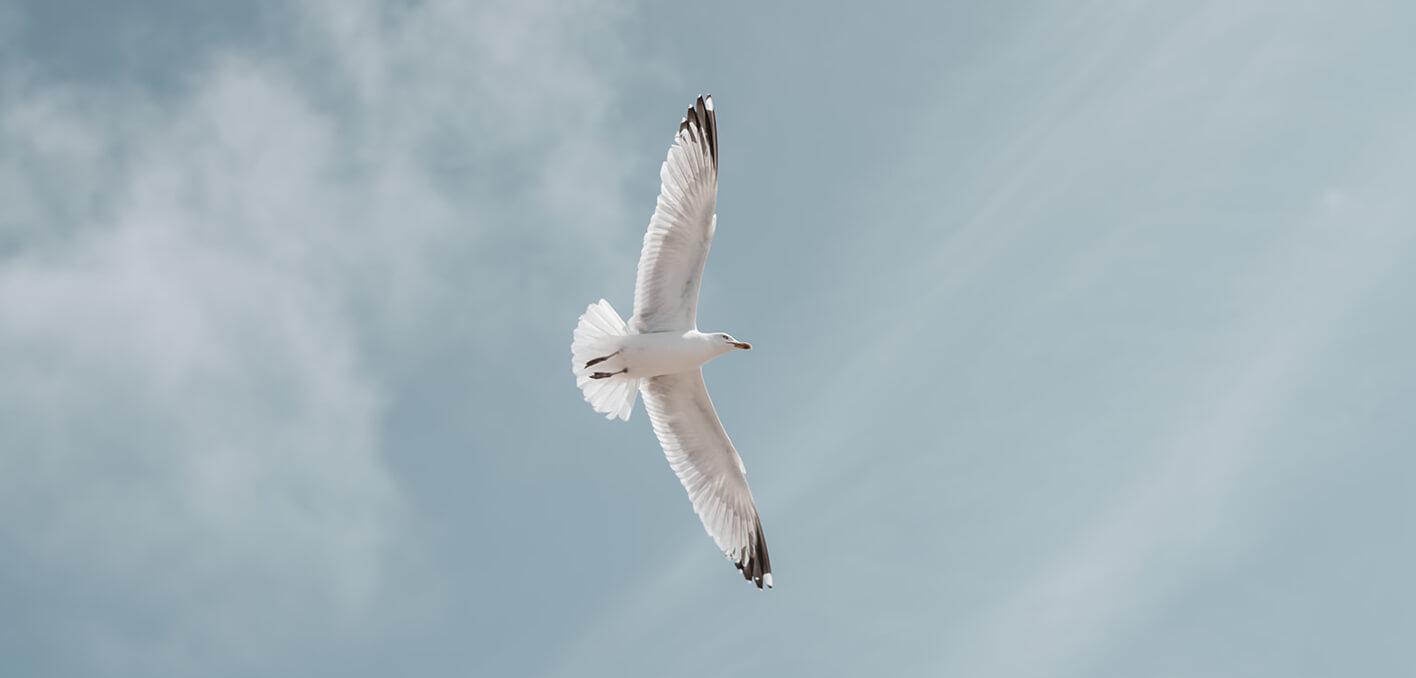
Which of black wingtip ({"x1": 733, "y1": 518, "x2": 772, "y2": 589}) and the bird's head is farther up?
the bird's head

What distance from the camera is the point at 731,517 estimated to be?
39.9 feet

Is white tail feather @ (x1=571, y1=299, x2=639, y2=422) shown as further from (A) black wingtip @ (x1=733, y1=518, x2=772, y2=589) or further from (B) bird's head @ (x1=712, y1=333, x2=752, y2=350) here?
(A) black wingtip @ (x1=733, y1=518, x2=772, y2=589)

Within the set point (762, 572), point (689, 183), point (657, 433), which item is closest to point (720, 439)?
point (657, 433)

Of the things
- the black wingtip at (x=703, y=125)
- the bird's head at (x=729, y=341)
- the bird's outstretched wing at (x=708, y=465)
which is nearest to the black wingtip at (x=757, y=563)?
the bird's outstretched wing at (x=708, y=465)

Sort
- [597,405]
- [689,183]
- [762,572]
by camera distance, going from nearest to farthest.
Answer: [689,183] < [597,405] < [762,572]

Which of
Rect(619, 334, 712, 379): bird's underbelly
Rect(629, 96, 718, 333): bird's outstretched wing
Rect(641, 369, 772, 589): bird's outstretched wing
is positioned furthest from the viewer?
Rect(641, 369, 772, 589): bird's outstretched wing

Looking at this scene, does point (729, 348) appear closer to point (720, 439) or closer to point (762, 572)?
point (720, 439)

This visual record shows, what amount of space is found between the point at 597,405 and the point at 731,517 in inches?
76.0

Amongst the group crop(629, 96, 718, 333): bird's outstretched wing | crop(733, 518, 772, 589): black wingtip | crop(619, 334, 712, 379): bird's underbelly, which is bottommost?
crop(733, 518, 772, 589): black wingtip

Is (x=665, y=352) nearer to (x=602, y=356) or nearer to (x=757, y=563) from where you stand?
(x=602, y=356)

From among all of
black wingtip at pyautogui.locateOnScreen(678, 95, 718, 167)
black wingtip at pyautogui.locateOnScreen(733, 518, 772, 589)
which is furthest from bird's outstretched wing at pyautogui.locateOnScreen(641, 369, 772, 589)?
black wingtip at pyautogui.locateOnScreen(678, 95, 718, 167)

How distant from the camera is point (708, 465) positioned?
39.3 feet

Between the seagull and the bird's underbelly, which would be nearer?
the seagull

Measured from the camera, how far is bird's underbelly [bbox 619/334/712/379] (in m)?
10.9
